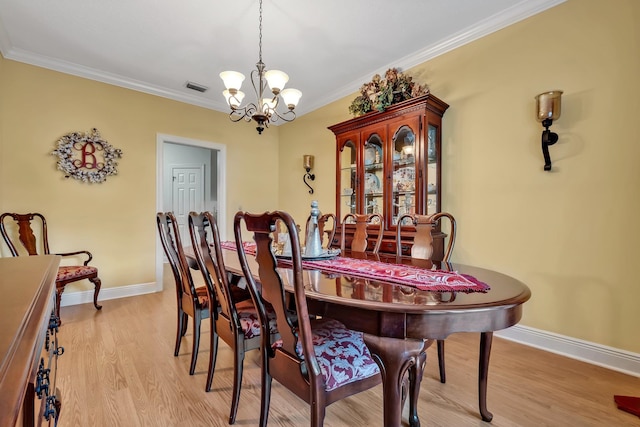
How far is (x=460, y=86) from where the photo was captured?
2676mm

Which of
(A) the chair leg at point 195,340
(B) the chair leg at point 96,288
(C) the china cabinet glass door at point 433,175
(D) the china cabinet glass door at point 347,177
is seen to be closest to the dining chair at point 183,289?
(A) the chair leg at point 195,340

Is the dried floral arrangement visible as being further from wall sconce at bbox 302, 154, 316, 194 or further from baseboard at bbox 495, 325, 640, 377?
baseboard at bbox 495, 325, 640, 377

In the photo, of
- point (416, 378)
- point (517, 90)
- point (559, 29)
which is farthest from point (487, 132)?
point (416, 378)

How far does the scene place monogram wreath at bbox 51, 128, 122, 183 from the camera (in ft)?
10.3

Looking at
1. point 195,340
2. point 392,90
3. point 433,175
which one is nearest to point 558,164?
point 433,175

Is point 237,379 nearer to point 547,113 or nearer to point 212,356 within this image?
point 212,356

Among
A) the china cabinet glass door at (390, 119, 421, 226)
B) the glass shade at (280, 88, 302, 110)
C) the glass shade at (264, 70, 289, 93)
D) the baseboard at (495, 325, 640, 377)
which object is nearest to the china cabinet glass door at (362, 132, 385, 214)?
the china cabinet glass door at (390, 119, 421, 226)

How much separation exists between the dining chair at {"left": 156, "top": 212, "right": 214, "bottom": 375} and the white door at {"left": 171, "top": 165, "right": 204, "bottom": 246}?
413 centimetres

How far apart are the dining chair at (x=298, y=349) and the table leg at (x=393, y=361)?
0.53 ft

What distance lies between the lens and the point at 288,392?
1.69 meters

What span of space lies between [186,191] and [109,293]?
282cm

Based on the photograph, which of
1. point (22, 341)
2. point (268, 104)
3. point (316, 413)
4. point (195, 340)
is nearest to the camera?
point (22, 341)

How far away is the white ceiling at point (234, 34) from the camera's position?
228 centimetres

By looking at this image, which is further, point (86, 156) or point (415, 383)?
point (86, 156)
